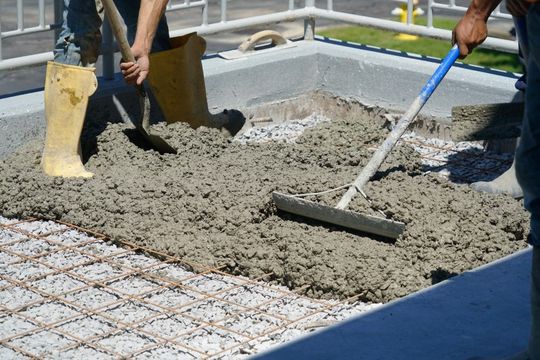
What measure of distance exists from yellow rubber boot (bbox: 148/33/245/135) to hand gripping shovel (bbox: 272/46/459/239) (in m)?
1.35

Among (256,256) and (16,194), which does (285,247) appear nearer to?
(256,256)

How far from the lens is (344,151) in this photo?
558cm

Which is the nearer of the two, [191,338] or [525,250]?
[191,338]

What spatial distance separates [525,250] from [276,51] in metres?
3.02

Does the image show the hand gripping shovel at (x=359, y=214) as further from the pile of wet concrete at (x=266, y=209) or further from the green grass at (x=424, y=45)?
the green grass at (x=424, y=45)

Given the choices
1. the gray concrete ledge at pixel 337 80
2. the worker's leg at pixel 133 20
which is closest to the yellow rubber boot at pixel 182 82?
the worker's leg at pixel 133 20

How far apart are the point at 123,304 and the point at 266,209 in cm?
86

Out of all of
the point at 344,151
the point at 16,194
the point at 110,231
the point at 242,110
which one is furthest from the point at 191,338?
the point at 242,110

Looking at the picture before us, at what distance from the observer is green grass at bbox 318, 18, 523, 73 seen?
1010 centimetres

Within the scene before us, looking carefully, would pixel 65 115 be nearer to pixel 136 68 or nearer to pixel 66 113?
pixel 66 113

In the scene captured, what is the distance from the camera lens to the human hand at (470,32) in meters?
4.80

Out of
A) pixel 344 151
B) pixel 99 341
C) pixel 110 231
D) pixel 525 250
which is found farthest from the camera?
pixel 344 151

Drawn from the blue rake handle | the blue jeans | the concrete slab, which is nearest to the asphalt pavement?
the blue jeans

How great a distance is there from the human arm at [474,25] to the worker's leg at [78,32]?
174cm
